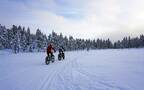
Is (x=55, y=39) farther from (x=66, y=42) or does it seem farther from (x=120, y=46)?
(x=120, y=46)

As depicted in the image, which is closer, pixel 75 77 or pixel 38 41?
pixel 75 77

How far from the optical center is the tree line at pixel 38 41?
7725cm

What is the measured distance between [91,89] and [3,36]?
79.9 meters

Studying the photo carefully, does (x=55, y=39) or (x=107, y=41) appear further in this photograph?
(x=107, y=41)

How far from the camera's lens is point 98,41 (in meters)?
158

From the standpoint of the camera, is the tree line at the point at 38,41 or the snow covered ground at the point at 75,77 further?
the tree line at the point at 38,41

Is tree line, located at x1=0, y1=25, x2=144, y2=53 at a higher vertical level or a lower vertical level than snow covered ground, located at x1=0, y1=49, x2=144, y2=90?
higher

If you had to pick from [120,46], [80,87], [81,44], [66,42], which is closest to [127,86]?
[80,87]

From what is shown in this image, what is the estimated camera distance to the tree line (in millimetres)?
77250

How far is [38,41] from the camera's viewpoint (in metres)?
86.8

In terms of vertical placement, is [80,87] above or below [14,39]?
below

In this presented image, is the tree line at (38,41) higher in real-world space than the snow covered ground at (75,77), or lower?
higher

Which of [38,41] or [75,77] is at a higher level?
[38,41]

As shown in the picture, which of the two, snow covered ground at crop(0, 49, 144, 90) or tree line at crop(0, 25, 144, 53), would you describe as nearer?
snow covered ground at crop(0, 49, 144, 90)
